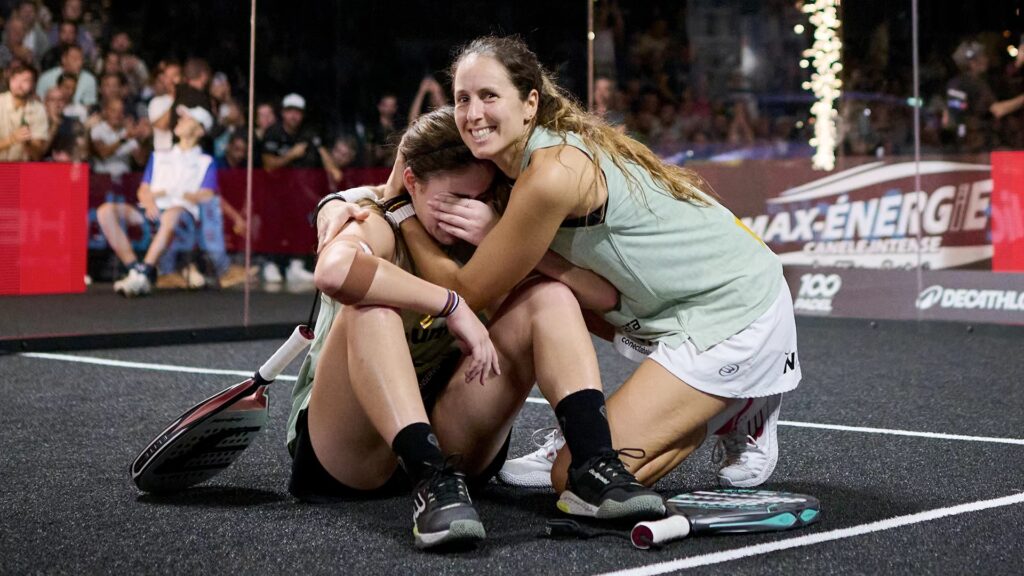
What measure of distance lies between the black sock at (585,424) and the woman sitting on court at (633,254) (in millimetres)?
174

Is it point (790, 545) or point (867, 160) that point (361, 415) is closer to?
point (790, 545)

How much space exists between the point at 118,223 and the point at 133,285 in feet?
1.22

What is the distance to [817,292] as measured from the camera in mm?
7555

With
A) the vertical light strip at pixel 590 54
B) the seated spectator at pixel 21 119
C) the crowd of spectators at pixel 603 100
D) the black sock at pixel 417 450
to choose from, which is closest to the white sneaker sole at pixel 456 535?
the black sock at pixel 417 450

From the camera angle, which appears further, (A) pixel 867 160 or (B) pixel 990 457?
(A) pixel 867 160

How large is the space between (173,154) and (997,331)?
4559mm

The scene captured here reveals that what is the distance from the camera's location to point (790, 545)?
2635 millimetres

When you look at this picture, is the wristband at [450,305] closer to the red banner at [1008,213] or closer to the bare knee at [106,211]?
the bare knee at [106,211]

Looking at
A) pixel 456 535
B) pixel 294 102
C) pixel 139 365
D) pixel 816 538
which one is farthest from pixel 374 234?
pixel 294 102

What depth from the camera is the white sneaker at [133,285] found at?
6.81 m

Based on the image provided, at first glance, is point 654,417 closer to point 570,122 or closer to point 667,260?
point 667,260

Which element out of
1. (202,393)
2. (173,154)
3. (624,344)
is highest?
(173,154)

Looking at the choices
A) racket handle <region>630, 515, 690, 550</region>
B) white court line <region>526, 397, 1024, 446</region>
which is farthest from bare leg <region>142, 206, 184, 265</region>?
racket handle <region>630, 515, 690, 550</region>

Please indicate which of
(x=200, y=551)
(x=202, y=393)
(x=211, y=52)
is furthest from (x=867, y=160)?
(x=200, y=551)
